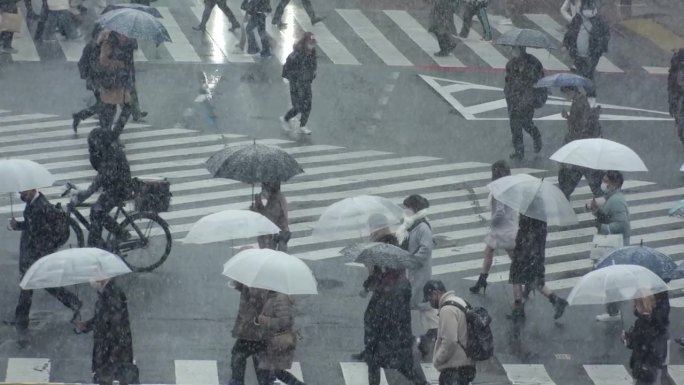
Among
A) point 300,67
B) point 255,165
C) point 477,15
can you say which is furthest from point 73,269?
point 477,15

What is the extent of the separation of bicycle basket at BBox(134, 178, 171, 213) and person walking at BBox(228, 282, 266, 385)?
372 centimetres

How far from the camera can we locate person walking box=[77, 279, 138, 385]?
38.8ft

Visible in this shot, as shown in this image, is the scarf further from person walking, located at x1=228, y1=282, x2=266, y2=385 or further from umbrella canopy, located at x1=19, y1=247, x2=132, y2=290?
umbrella canopy, located at x1=19, y1=247, x2=132, y2=290

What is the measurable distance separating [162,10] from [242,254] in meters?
18.7

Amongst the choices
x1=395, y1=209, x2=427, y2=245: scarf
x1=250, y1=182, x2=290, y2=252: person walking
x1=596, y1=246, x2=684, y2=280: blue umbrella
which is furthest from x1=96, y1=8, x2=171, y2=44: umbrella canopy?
x1=596, y1=246, x2=684, y2=280: blue umbrella

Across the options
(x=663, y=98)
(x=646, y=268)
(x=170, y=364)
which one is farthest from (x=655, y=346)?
(x=663, y=98)

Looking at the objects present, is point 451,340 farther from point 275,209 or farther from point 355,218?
point 275,209

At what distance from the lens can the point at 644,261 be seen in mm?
12859

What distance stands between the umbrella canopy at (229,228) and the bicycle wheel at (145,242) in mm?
2682

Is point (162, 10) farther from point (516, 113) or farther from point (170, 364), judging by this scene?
point (170, 364)

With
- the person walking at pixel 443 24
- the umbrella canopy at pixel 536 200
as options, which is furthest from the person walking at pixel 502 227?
the person walking at pixel 443 24

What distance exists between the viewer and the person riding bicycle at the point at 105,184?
1587 centimetres

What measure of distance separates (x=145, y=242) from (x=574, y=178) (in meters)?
6.15

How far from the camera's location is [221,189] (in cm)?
1967
